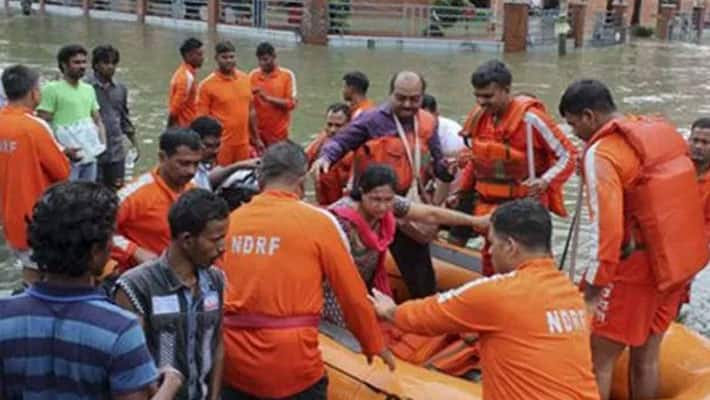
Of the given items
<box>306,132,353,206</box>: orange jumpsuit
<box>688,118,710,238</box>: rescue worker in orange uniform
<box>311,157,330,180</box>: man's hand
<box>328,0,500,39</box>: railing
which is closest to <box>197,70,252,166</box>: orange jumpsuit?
<box>306,132,353,206</box>: orange jumpsuit

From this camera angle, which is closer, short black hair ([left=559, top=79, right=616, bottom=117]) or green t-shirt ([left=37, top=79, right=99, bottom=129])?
short black hair ([left=559, top=79, right=616, bottom=117])

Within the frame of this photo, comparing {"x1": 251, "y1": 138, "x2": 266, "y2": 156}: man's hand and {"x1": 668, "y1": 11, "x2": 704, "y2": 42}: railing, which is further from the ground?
{"x1": 668, "y1": 11, "x2": 704, "y2": 42}: railing

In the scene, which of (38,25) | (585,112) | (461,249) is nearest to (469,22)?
(38,25)

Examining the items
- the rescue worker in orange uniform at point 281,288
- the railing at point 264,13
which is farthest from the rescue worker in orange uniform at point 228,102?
the railing at point 264,13

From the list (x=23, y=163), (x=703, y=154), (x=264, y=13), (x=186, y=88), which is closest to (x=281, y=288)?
(x=23, y=163)

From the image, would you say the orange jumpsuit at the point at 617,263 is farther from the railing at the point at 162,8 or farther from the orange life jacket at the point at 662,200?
the railing at the point at 162,8

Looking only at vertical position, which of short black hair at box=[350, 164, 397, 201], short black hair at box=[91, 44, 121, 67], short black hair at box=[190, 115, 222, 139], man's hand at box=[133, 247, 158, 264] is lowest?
man's hand at box=[133, 247, 158, 264]

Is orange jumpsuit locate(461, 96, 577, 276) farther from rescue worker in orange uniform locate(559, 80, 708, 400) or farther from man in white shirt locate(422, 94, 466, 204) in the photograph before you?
rescue worker in orange uniform locate(559, 80, 708, 400)

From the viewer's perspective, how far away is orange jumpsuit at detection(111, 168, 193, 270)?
166 inches

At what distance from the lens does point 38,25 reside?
1176 inches

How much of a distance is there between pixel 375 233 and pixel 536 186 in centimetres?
130

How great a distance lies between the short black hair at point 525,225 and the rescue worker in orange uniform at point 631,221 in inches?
29.1

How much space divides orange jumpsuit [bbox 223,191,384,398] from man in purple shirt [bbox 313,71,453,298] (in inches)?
74.4

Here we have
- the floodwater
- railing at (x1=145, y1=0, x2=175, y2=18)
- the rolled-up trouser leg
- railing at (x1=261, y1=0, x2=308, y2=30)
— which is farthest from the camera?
railing at (x1=145, y1=0, x2=175, y2=18)
